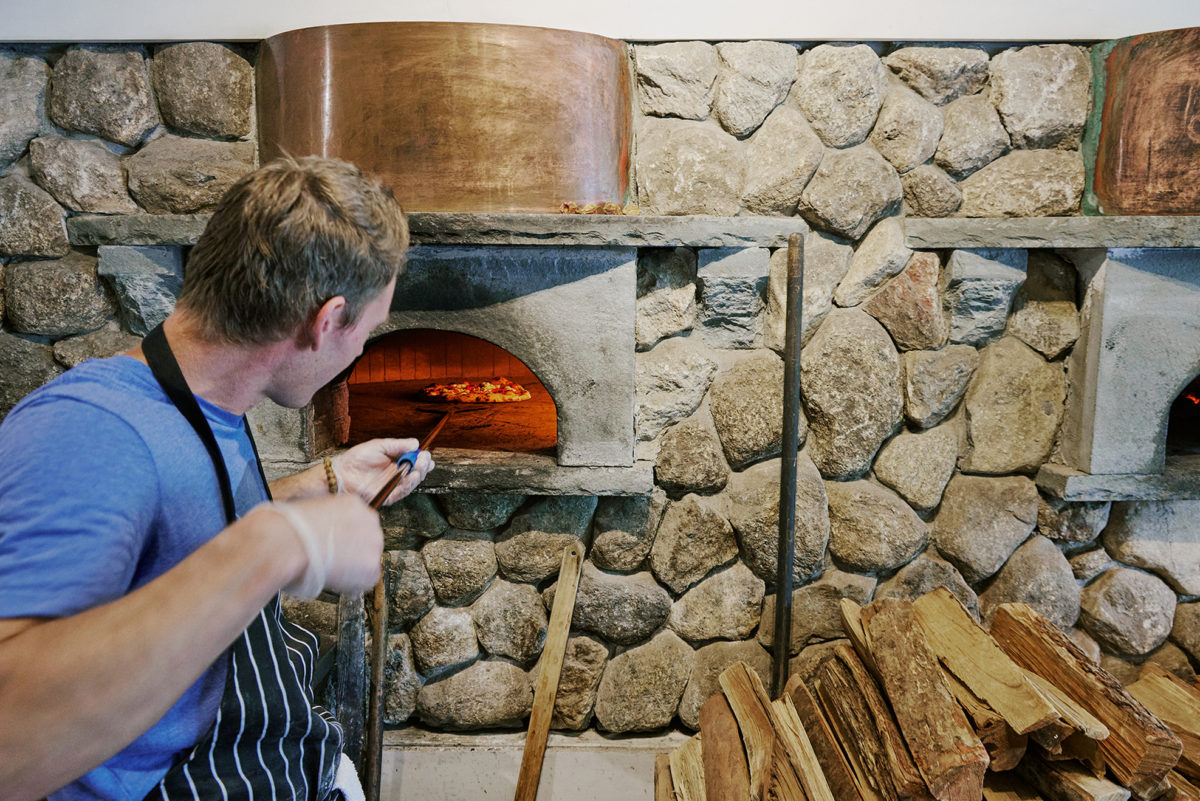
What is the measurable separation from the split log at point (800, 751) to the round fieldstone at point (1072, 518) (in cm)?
125

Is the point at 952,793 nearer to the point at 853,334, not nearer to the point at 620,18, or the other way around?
the point at 853,334

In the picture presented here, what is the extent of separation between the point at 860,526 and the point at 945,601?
382 millimetres

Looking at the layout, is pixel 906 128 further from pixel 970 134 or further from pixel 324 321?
pixel 324 321

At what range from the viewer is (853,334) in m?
2.63

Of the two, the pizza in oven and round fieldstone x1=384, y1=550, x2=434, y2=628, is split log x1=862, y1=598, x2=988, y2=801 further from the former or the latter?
the pizza in oven

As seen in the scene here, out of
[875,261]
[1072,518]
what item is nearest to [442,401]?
[875,261]

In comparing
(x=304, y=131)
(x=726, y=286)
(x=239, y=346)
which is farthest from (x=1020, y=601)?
(x=304, y=131)

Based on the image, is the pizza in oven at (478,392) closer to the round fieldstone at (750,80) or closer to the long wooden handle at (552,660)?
the long wooden handle at (552,660)

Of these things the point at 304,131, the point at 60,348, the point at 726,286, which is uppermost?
the point at 304,131

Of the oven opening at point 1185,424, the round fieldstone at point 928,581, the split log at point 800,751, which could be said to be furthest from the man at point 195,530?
the oven opening at point 1185,424

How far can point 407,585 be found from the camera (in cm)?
275

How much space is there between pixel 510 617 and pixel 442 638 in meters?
0.27

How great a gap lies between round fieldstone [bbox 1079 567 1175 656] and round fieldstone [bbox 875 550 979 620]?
0.49 metres

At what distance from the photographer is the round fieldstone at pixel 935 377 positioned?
2.66 metres
